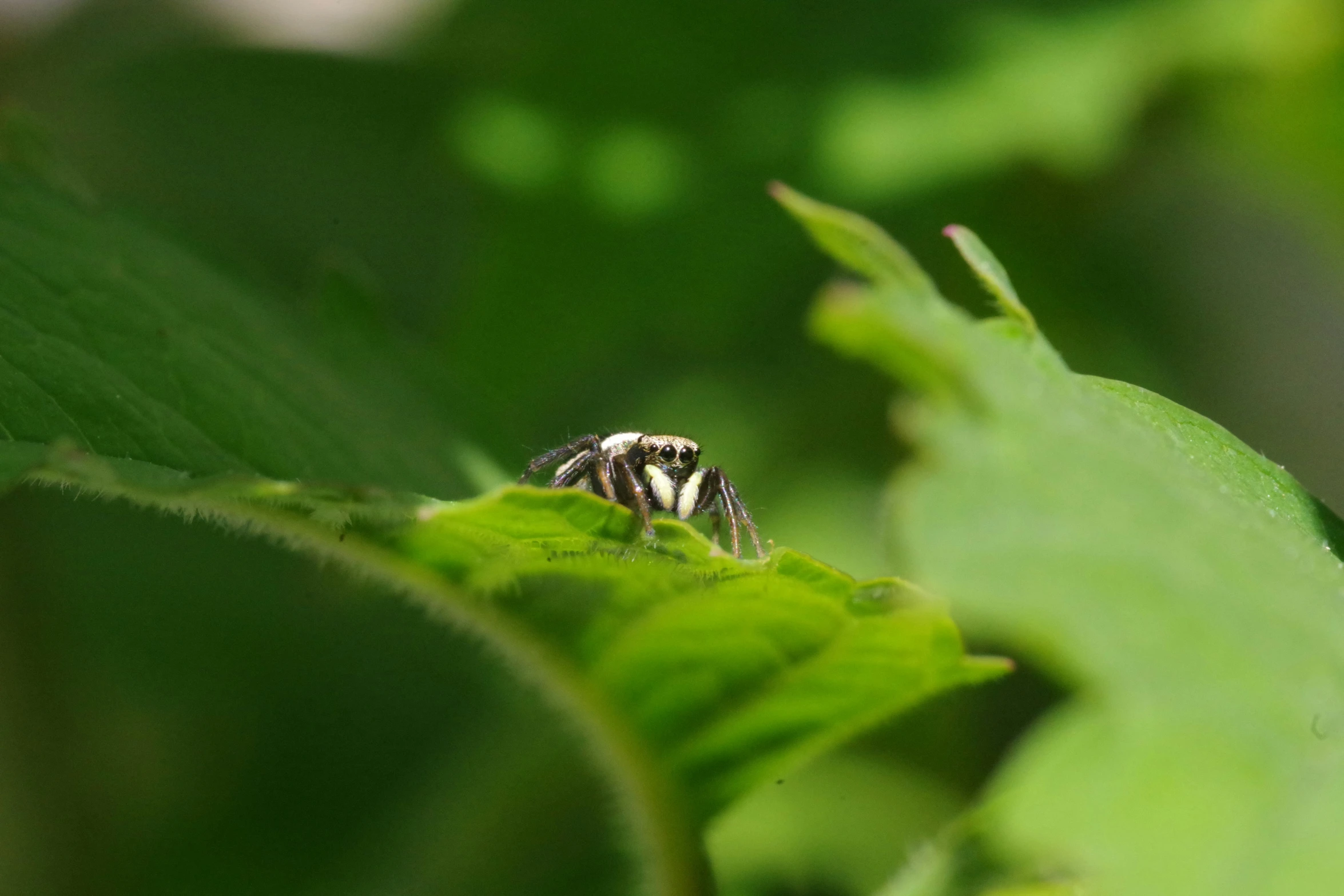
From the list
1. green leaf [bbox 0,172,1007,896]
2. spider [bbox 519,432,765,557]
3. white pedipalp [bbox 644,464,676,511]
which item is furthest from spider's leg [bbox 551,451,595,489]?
green leaf [bbox 0,172,1007,896]

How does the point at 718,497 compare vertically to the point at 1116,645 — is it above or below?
above

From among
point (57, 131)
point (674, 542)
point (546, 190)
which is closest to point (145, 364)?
point (674, 542)

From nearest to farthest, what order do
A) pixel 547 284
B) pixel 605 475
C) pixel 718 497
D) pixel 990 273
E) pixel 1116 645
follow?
1. pixel 1116 645
2. pixel 990 273
3. pixel 605 475
4. pixel 718 497
5. pixel 547 284

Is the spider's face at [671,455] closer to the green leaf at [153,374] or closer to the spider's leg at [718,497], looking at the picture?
the spider's leg at [718,497]

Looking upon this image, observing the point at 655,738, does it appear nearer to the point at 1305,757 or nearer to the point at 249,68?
the point at 1305,757

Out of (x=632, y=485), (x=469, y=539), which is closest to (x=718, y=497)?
(x=632, y=485)

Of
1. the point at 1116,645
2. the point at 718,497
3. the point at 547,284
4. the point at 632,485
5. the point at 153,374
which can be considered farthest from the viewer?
the point at 547,284

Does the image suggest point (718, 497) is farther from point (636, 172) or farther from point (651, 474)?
point (636, 172)
